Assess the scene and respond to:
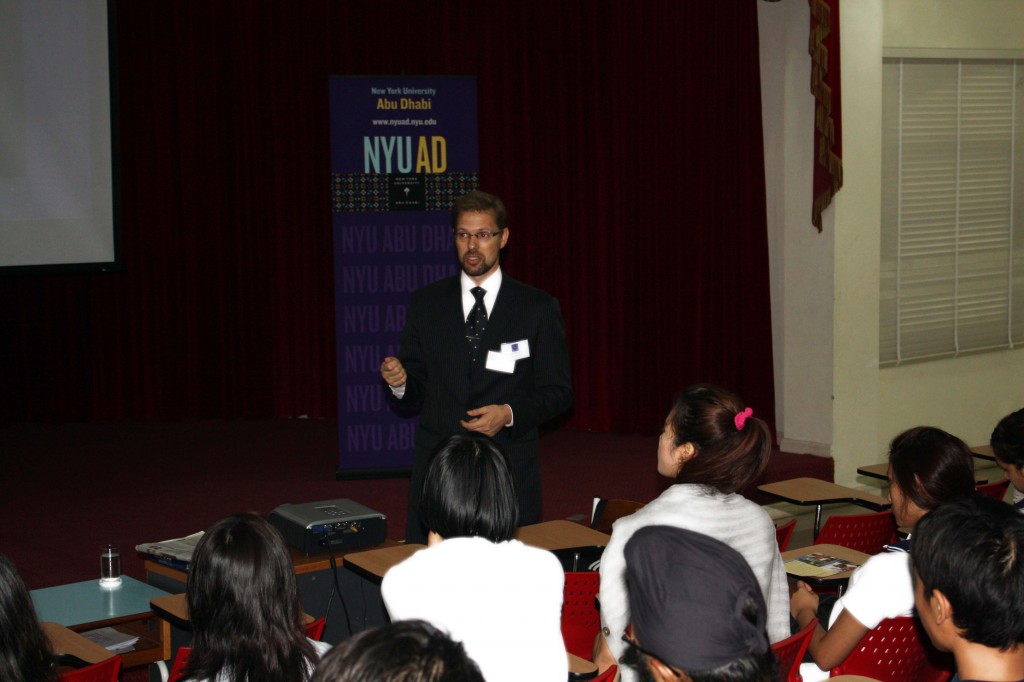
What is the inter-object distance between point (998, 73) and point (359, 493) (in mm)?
5170

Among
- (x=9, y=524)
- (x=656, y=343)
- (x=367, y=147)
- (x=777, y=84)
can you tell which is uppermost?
(x=777, y=84)

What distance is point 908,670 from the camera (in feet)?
9.41

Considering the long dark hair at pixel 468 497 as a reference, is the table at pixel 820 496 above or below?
below

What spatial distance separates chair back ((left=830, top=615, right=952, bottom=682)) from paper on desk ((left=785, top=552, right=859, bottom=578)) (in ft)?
1.21

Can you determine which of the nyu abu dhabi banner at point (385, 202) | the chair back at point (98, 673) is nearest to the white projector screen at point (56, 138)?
the nyu abu dhabi banner at point (385, 202)

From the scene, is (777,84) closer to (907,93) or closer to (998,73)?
(907,93)

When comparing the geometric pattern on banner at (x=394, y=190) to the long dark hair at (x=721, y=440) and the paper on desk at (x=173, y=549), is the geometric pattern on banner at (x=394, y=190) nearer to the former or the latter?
the paper on desk at (x=173, y=549)

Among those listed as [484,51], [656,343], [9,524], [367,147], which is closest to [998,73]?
[656,343]

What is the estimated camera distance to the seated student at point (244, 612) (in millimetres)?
2037

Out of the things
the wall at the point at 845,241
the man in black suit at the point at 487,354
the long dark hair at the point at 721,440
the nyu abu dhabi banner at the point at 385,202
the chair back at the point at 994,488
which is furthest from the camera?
the wall at the point at 845,241

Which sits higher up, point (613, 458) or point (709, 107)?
point (709, 107)

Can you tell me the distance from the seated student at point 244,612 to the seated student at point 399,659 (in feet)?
3.11

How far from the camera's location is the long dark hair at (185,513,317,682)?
6.68 ft

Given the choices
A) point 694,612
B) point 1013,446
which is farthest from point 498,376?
point 694,612
